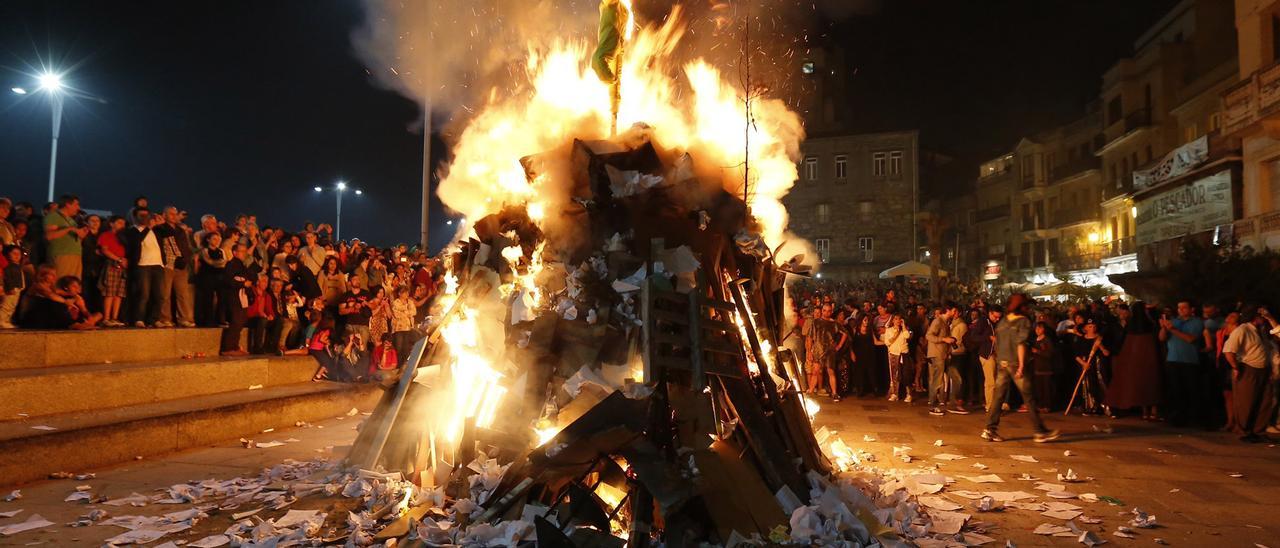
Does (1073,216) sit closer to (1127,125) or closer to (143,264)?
(1127,125)

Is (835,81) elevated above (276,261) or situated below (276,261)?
Answer: above

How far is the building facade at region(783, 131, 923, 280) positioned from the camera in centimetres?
4747

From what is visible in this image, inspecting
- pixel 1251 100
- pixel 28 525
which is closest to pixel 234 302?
pixel 28 525

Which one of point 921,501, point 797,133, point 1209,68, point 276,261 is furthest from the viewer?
point 1209,68

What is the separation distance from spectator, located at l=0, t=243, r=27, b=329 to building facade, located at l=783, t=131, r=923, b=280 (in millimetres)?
44845

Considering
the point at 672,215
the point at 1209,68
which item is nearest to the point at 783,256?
the point at 672,215

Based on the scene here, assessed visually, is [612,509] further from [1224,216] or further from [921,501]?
[1224,216]

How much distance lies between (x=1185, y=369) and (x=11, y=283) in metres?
16.3

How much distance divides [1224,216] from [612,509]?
26.6 metres

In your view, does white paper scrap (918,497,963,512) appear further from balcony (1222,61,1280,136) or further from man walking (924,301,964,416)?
balcony (1222,61,1280,136)

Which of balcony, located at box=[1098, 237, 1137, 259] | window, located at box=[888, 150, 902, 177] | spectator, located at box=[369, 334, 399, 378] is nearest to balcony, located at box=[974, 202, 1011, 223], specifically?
window, located at box=[888, 150, 902, 177]

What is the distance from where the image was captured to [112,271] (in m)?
9.51

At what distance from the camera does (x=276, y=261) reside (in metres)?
12.1

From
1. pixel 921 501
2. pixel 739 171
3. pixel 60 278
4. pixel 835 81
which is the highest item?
pixel 835 81
